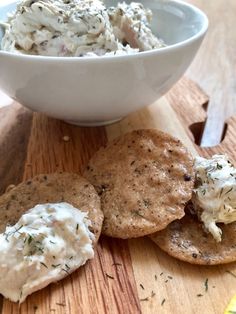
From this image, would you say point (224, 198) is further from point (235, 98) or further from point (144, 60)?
point (235, 98)

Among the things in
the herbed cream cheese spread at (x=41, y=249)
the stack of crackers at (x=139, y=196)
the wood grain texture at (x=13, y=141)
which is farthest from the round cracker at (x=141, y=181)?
the wood grain texture at (x=13, y=141)

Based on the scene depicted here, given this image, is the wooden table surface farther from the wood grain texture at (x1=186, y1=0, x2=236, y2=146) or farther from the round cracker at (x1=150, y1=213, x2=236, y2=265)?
the round cracker at (x1=150, y1=213, x2=236, y2=265)

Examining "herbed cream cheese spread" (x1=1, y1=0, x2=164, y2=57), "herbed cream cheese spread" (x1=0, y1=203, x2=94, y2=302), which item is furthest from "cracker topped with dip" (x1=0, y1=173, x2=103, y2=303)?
"herbed cream cheese spread" (x1=1, y1=0, x2=164, y2=57)

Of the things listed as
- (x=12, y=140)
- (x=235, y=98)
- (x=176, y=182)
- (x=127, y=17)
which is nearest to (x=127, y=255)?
(x=176, y=182)

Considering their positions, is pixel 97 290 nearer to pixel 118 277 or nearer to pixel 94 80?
pixel 118 277

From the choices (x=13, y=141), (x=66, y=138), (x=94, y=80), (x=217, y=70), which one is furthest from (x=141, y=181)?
(x=217, y=70)
